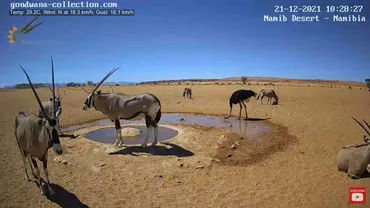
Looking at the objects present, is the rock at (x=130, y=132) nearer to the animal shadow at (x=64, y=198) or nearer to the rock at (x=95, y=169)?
the rock at (x=95, y=169)

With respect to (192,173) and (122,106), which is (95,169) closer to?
(192,173)

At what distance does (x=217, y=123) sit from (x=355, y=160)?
21.3 ft

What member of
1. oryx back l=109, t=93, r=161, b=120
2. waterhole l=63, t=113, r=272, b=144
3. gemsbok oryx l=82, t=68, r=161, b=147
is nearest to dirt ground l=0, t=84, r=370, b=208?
waterhole l=63, t=113, r=272, b=144

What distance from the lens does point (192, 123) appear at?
1143cm

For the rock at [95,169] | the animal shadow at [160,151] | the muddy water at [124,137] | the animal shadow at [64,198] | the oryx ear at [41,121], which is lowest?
the animal shadow at [64,198]

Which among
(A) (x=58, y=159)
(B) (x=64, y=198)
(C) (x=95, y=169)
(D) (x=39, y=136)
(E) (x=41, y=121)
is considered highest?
(E) (x=41, y=121)

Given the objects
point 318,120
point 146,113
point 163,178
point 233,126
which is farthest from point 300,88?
point 163,178

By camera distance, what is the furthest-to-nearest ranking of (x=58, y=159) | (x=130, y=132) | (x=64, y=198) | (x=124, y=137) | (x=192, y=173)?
(x=130, y=132), (x=124, y=137), (x=58, y=159), (x=192, y=173), (x=64, y=198)

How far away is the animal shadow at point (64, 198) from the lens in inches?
173

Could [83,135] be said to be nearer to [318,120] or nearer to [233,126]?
[233,126]

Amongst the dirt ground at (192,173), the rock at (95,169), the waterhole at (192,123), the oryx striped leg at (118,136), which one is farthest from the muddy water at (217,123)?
the rock at (95,169)

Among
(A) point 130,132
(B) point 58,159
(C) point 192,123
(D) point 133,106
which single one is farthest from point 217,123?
(B) point 58,159

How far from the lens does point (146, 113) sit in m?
7.69

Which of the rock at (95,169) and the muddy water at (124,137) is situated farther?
the muddy water at (124,137)
